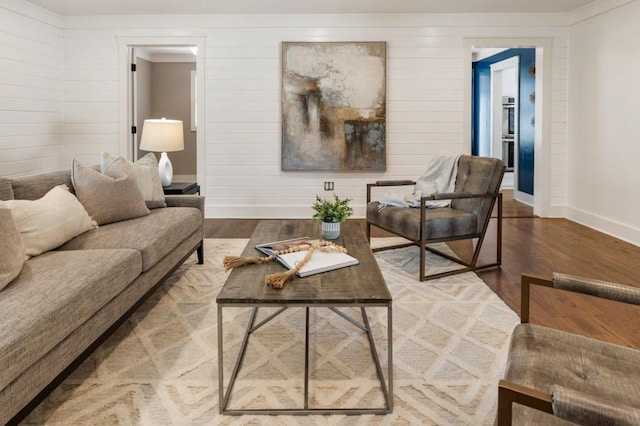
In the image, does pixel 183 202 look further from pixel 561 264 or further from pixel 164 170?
pixel 561 264

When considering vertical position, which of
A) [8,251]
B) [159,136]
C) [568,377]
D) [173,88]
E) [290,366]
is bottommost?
[290,366]

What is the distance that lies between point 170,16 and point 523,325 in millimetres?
5621

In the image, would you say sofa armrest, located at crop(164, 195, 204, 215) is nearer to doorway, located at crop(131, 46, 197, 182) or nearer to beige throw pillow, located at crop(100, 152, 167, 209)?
beige throw pillow, located at crop(100, 152, 167, 209)

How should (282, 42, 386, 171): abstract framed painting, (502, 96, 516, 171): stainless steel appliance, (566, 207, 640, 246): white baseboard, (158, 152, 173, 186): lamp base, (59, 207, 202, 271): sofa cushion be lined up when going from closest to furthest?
(59, 207, 202, 271): sofa cushion < (158, 152, 173, 186): lamp base < (566, 207, 640, 246): white baseboard < (282, 42, 386, 171): abstract framed painting < (502, 96, 516, 171): stainless steel appliance

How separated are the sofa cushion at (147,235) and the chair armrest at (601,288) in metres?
1.98

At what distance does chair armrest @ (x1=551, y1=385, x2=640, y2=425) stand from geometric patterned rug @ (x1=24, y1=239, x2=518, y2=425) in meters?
0.86

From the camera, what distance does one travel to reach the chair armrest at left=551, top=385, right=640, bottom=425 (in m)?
0.85

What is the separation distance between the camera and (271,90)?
5793 millimetres

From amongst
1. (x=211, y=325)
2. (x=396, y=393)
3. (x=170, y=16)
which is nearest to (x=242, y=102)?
(x=170, y=16)

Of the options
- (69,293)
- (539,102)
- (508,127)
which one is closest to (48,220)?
(69,293)

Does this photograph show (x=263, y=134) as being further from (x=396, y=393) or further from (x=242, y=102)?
(x=396, y=393)

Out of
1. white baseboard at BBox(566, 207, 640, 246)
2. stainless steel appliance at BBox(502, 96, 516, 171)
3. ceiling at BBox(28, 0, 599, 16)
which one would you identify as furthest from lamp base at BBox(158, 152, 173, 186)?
stainless steel appliance at BBox(502, 96, 516, 171)

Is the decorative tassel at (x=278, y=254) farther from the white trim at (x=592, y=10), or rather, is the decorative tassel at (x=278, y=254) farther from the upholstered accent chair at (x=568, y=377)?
the white trim at (x=592, y=10)

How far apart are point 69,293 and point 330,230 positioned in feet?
4.55
